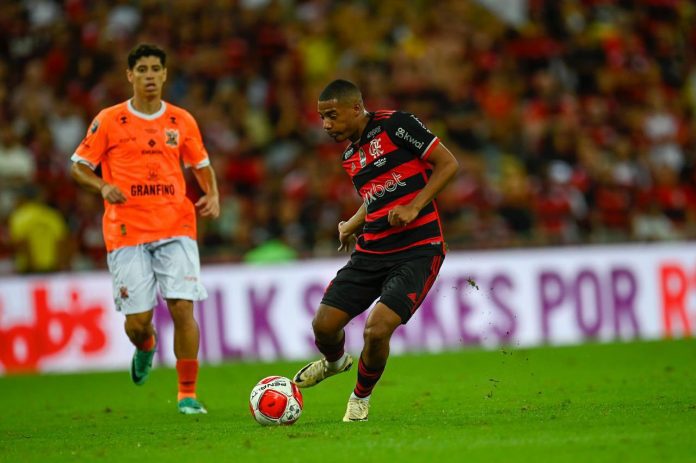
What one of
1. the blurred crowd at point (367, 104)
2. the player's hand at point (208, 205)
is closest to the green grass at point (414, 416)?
the player's hand at point (208, 205)

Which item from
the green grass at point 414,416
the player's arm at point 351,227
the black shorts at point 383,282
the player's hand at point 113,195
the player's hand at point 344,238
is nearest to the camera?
the green grass at point 414,416

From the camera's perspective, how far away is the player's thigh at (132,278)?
9477 mm

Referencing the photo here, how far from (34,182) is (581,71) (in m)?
9.10

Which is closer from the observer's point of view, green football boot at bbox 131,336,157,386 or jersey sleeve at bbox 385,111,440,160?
jersey sleeve at bbox 385,111,440,160

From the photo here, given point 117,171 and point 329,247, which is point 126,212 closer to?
point 117,171

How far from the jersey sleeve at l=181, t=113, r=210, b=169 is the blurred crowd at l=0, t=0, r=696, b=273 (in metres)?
6.33

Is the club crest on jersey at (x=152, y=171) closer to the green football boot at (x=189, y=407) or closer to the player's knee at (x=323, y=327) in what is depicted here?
the green football boot at (x=189, y=407)

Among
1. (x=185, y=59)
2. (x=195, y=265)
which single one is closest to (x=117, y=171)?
(x=195, y=265)

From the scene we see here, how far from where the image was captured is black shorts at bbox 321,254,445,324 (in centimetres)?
800

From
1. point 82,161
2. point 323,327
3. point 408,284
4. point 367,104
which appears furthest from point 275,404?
point 367,104

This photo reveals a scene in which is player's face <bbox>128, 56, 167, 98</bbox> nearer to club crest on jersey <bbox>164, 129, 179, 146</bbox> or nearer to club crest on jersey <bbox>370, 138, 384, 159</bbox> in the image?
club crest on jersey <bbox>164, 129, 179, 146</bbox>

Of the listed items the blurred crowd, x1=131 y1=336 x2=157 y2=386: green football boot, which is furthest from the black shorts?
the blurred crowd

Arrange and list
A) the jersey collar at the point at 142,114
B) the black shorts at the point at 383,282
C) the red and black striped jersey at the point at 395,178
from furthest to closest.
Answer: the jersey collar at the point at 142,114 < the red and black striped jersey at the point at 395,178 < the black shorts at the point at 383,282

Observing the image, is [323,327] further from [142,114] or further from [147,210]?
[142,114]
